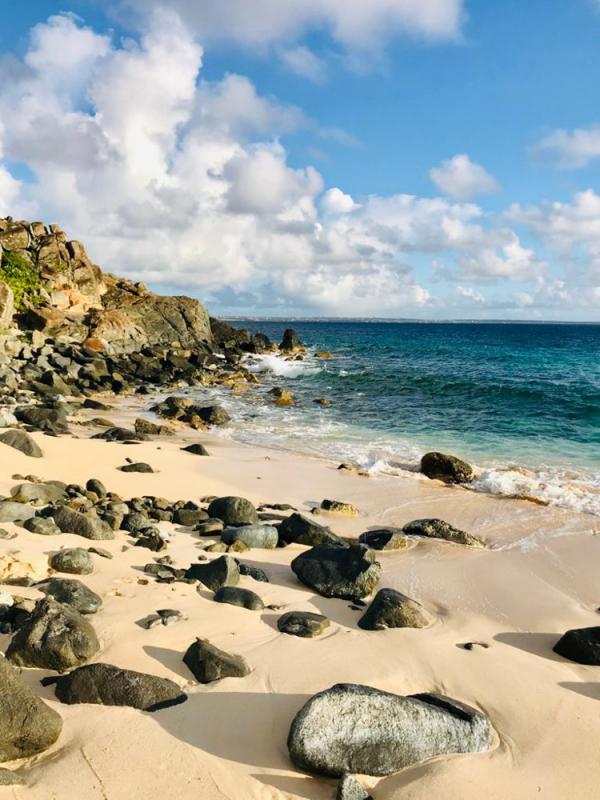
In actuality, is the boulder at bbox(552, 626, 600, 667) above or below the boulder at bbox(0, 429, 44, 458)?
below

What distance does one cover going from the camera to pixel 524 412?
2461 centimetres

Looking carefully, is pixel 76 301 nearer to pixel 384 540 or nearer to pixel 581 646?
pixel 384 540

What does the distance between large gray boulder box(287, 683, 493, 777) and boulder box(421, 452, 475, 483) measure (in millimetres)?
10056

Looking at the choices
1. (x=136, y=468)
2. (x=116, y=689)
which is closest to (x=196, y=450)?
(x=136, y=468)

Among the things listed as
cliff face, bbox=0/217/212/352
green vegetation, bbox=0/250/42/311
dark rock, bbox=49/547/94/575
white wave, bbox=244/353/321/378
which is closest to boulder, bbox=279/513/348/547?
dark rock, bbox=49/547/94/575

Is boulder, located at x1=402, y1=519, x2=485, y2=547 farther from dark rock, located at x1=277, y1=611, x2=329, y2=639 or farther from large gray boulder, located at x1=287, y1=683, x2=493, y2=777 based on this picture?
large gray boulder, located at x1=287, y1=683, x2=493, y2=777

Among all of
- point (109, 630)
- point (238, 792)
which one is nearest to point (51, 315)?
point (109, 630)

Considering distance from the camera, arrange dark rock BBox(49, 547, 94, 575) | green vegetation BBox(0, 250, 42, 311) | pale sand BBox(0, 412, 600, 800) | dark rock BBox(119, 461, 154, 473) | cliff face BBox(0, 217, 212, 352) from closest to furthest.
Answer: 1. pale sand BBox(0, 412, 600, 800)
2. dark rock BBox(49, 547, 94, 575)
3. dark rock BBox(119, 461, 154, 473)
4. cliff face BBox(0, 217, 212, 352)
5. green vegetation BBox(0, 250, 42, 311)

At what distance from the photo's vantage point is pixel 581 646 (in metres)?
5.86

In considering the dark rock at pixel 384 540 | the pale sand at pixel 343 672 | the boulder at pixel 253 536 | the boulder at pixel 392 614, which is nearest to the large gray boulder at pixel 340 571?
the pale sand at pixel 343 672

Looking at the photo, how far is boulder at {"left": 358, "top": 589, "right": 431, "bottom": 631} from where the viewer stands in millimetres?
6203

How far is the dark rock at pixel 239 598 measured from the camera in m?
6.42

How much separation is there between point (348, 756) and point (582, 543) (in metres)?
7.57

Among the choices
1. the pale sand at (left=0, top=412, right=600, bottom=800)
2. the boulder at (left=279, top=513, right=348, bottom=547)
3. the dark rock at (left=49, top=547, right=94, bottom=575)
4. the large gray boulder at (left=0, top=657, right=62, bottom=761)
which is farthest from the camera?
the boulder at (left=279, top=513, right=348, bottom=547)
